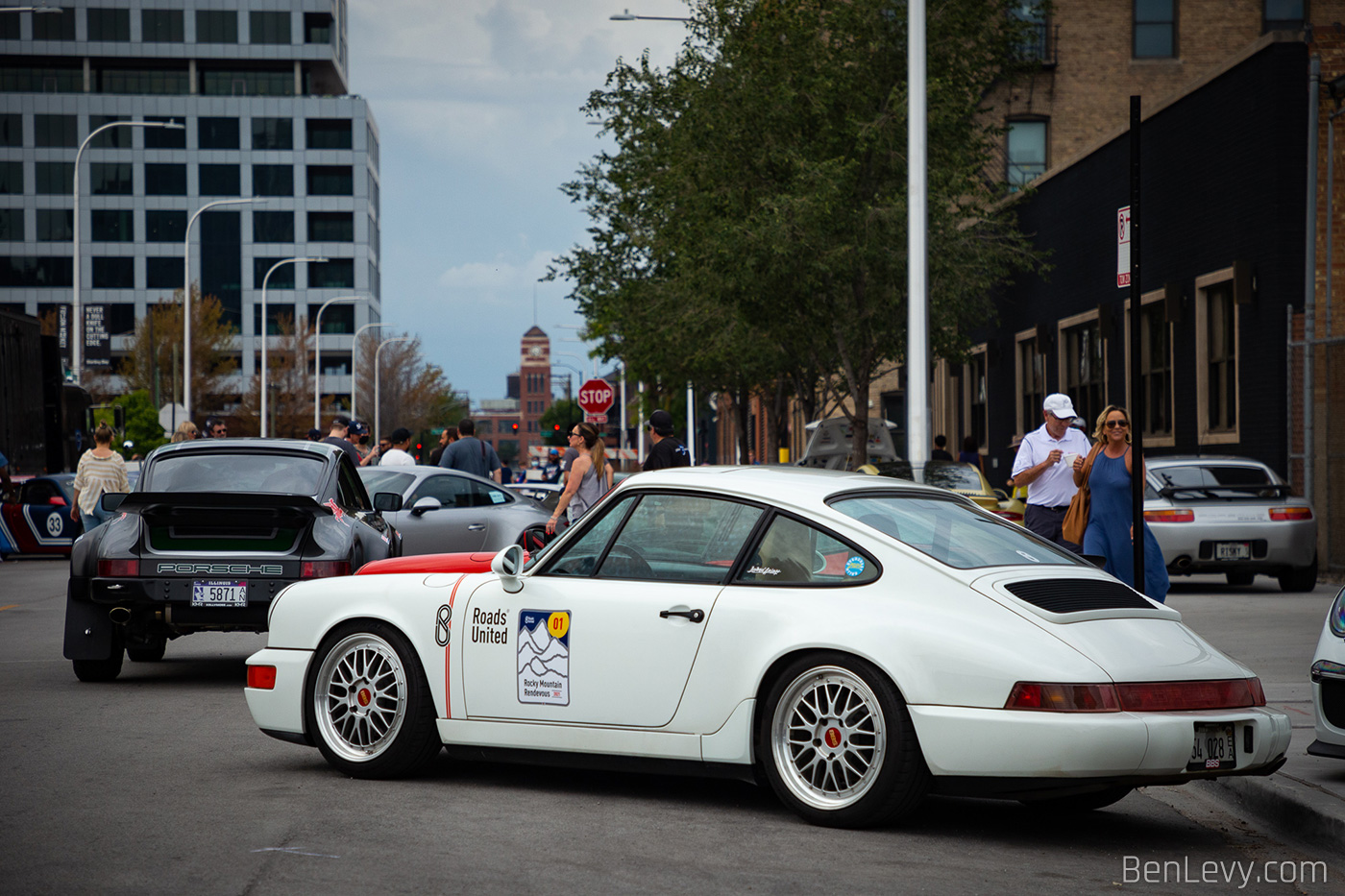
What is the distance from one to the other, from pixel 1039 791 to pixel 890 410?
46833mm

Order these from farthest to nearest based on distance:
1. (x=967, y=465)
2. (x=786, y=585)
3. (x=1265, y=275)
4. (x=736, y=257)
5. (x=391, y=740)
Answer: (x=736, y=257)
(x=1265, y=275)
(x=967, y=465)
(x=391, y=740)
(x=786, y=585)

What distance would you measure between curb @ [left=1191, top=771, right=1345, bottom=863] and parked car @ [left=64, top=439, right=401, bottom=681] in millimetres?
5844

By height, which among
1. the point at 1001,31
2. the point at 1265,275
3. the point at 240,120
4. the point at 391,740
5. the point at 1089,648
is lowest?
the point at 391,740

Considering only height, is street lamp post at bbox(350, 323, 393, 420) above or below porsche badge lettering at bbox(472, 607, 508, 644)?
above

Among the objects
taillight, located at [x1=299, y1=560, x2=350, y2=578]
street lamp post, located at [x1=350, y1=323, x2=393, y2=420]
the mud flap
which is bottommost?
the mud flap

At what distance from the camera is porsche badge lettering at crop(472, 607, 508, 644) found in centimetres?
683

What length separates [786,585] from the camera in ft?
20.8

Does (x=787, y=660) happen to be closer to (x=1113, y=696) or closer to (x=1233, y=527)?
(x=1113, y=696)

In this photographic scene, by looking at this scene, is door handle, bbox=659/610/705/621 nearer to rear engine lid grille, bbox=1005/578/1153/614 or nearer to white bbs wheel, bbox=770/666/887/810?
white bbs wheel, bbox=770/666/887/810

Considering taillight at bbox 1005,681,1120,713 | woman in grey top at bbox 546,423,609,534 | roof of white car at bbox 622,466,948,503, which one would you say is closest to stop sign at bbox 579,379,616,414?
woman in grey top at bbox 546,423,609,534

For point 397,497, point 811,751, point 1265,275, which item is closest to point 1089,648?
point 811,751

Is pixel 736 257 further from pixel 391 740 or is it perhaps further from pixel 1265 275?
pixel 391 740

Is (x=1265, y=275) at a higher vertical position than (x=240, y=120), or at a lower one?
lower

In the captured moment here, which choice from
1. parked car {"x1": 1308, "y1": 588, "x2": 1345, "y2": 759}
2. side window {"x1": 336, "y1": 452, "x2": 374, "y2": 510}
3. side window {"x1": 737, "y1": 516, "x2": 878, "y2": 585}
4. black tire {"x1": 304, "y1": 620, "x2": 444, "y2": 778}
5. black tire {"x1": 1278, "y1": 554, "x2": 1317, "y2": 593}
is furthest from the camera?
black tire {"x1": 1278, "y1": 554, "x2": 1317, "y2": 593}
